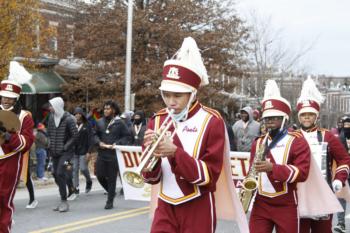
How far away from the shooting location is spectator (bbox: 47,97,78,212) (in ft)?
36.5

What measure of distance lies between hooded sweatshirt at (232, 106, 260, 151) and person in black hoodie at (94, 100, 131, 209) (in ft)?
8.31

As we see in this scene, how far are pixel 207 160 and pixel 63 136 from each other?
275 inches

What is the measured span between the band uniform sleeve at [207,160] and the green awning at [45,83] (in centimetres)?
2390

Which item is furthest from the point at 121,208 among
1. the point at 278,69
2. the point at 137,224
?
the point at 278,69

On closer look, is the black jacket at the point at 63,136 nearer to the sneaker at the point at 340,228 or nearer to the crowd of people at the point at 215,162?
the crowd of people at the point at 215,162

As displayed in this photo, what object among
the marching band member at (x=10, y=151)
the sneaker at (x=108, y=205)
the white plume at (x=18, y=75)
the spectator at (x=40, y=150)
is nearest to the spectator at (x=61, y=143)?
the sneaker at (x=108, y=205)

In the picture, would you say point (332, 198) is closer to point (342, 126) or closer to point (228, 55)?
point (342, 126)

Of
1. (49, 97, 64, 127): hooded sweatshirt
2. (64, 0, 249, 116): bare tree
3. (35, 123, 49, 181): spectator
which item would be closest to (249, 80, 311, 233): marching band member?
(49, 97, 64, 127): hooded sweatshirt

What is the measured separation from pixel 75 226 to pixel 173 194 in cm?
519

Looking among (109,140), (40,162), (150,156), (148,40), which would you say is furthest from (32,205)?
(148,40)

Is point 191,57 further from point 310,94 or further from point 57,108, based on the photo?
point 57,108

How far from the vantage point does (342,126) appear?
12977mm

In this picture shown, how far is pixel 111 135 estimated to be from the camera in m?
11.9

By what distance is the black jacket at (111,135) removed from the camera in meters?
11.8
